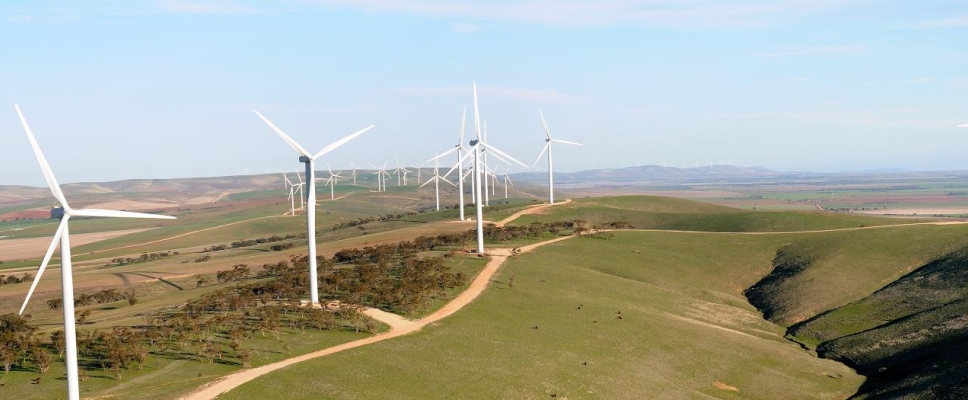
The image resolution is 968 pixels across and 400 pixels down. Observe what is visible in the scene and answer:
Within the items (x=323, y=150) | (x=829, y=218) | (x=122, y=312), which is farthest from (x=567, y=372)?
(x=829, y=218)

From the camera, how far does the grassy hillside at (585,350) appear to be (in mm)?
53312

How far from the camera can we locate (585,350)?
216 ft

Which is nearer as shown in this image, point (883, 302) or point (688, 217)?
point (883, 302)

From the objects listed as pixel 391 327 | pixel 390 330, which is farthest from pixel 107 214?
pixel 391 327

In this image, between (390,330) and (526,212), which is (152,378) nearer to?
(390,330)

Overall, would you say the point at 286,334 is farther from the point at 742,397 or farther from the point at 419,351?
the point at 742,397

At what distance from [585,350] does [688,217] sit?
9132 centimetres

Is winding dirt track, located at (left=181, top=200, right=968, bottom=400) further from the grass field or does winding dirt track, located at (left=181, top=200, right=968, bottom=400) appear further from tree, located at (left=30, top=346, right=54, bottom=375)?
tree, located at (left=30, top=346, right=54, bottom=375)

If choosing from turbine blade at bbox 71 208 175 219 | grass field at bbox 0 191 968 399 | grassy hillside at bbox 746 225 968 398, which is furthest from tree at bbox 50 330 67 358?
grassy hillside at bbox 746 225 968 398

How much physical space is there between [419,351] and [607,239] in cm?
6691

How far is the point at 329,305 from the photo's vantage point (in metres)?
72.8

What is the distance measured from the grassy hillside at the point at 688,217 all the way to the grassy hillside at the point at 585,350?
112ft

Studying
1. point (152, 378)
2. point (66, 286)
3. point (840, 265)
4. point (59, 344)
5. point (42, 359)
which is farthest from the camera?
point (840, 265)

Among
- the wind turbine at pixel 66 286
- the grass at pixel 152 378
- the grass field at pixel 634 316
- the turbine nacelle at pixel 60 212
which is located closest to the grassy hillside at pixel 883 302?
the grass field at pixel 634 316
